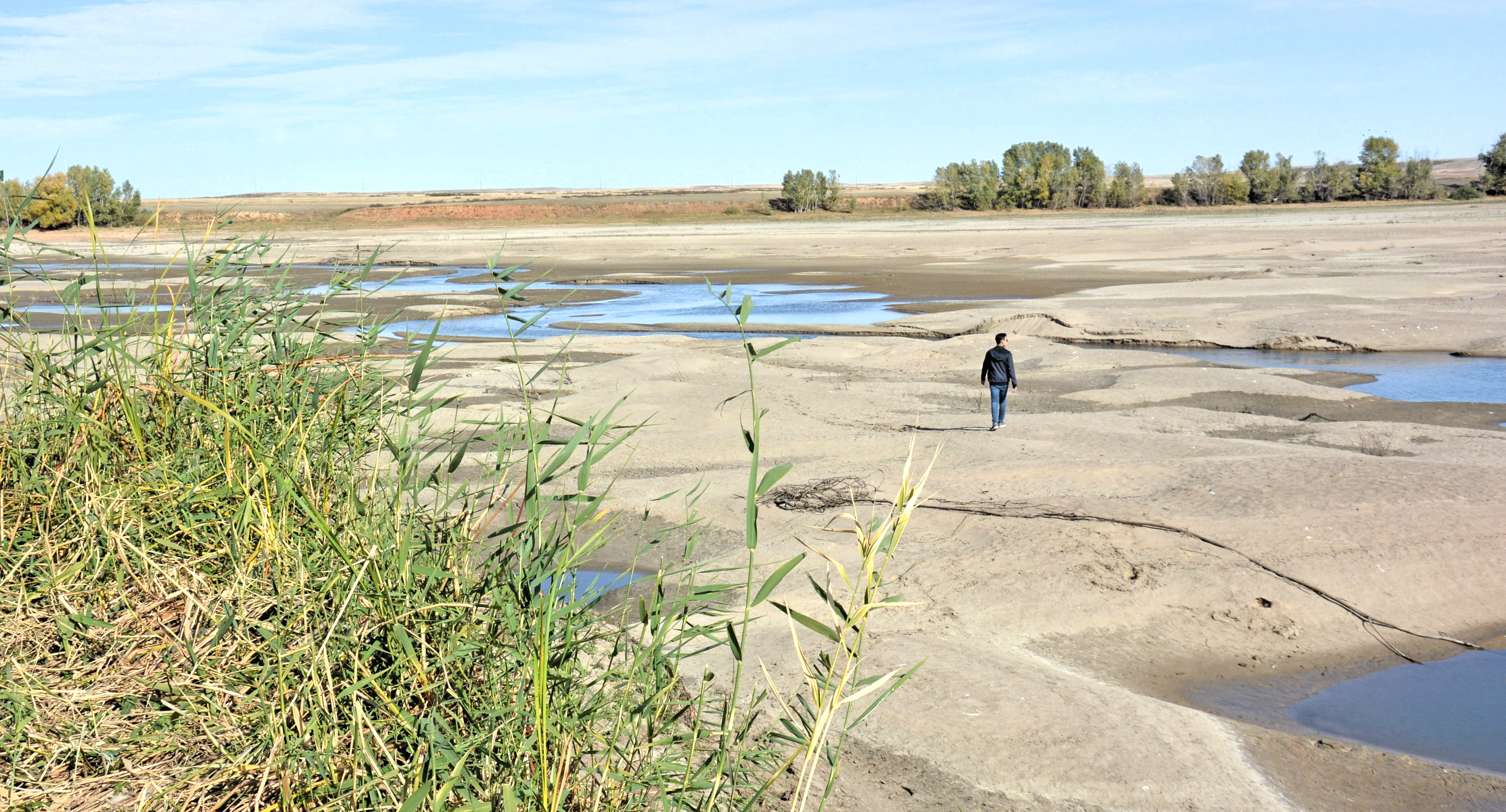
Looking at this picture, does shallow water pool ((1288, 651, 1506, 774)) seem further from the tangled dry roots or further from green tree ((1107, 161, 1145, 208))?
green tree ((1107, 161, 1145, 208))

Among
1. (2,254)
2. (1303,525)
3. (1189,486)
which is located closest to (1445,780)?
(1303,525)

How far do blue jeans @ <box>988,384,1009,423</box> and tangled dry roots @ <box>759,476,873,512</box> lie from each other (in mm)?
2198

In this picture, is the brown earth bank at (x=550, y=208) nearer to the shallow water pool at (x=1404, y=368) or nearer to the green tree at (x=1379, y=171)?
the green tree at (x=1379, y=171)

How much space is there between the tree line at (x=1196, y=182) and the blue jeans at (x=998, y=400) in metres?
65.6

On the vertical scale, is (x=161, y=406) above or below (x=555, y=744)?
above

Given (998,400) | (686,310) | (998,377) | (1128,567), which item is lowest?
(1128,567)

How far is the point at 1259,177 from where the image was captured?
70688 millimetres

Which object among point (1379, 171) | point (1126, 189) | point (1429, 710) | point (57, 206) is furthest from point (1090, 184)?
point (1429, 710)

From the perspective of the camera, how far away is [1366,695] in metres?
5.84

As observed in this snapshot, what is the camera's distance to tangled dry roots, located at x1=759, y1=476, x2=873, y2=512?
8.45 meters

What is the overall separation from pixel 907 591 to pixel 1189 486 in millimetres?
3017

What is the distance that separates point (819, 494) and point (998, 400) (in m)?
2.89

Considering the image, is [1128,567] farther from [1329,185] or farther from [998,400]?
[1329,185]

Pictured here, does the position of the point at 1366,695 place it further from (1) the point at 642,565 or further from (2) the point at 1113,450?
(1) the point at 642,565
